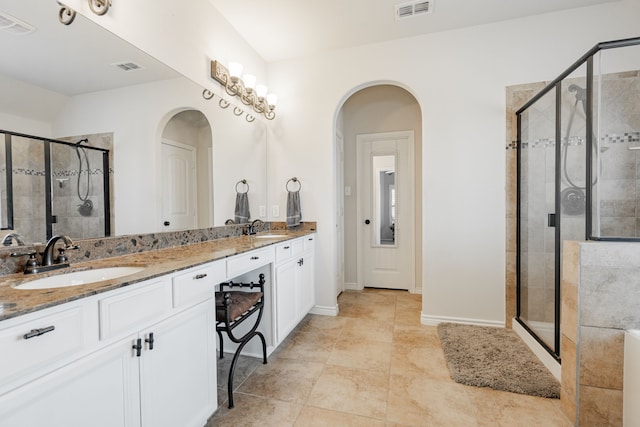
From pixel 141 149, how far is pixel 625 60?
368 centimetres

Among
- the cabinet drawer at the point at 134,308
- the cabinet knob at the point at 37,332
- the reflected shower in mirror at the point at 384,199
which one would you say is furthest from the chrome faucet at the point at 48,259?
the reflected shower in mirror at the point at 384,199

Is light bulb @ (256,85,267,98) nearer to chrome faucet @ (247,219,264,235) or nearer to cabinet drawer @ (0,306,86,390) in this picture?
chrome faucet @ (247,219,264,235)

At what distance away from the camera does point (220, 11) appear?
94.3 inches

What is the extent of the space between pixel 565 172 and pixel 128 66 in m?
2.88

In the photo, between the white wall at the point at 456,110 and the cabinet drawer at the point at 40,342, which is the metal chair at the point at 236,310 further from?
the white wall at the point at 456,110

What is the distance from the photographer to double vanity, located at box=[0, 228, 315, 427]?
746 mm

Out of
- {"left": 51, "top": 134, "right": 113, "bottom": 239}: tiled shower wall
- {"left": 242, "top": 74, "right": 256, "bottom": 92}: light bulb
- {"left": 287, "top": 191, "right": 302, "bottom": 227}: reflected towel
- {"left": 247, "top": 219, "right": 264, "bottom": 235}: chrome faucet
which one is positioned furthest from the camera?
{"left": 287, "top": 191, "right": 302, "bottom": 227}: reflected towel

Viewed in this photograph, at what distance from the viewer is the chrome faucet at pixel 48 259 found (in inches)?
44.8

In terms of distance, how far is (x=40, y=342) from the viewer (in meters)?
0.77

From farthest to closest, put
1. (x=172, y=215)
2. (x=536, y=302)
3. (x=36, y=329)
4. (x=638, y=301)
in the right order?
1. (x=536, y=302)
2. (x=172, y=215)
3. (x=638, y=301)
4. (x=36, y=329)

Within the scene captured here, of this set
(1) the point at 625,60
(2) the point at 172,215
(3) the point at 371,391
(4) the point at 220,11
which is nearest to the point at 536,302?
(3) the point at 371,391

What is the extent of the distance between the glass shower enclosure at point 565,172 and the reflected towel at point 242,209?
2.45 metres

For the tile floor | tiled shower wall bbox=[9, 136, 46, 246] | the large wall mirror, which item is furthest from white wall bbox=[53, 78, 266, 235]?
the tile floor

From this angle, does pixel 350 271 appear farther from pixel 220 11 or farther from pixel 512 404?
pixel 220 11
